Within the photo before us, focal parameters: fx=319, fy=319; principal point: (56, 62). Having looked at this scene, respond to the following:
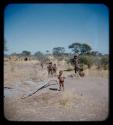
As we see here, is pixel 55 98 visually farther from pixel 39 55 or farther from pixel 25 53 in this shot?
pixel 25 53

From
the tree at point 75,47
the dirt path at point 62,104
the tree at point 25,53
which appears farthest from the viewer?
the tree at point 25,53

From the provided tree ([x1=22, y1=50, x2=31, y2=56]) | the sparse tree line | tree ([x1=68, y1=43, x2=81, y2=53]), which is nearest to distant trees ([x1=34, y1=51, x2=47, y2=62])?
the sparse tree line

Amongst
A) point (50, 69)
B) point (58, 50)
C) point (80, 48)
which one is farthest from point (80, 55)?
point (50, 69)

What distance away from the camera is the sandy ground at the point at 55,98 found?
3.54 metres

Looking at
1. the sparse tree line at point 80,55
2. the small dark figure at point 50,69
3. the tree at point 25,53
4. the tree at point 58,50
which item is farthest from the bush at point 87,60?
the tree at point 25,53

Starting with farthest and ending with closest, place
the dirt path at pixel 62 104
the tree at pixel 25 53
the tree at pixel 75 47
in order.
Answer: the tree at pixel 25 53, the tree at pixel 75 47, the dirt path at pixel 62 104

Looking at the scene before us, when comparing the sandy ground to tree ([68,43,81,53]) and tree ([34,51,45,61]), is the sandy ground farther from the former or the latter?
tree ([68,43,81,53])

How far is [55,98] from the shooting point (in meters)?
3.76

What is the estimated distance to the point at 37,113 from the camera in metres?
3.56

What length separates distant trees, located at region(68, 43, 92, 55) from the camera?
145 inches

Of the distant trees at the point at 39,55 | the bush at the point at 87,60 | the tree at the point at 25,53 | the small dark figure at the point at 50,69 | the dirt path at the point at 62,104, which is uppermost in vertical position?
the tree at the point at 25,53

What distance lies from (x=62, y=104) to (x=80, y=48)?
0.68 meters

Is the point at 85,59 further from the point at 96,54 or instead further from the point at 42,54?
the point at 42,54

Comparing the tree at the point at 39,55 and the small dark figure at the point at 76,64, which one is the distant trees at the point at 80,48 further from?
the tree at the point at 39,55
